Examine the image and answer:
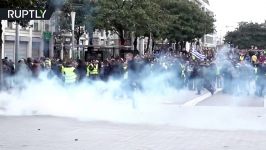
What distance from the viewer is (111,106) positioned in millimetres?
16609

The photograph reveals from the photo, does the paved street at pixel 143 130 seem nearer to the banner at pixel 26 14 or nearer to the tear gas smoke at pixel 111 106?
the tear gas smoke at pixel 111 106

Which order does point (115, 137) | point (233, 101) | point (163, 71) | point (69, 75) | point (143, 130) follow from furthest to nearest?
point (163, 71)
point (233, 101)
point (69, 75)
point (143, 130)
point (115, 137)

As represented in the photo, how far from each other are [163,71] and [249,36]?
85.3 m

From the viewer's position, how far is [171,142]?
1012cm

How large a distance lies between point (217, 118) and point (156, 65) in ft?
35.8

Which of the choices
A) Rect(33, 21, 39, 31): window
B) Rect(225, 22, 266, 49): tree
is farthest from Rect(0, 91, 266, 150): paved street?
Rect(225, 22, 266, 49): tree

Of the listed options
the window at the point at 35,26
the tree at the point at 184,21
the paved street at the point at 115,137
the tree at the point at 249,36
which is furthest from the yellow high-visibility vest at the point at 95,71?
the tree at the point at 249,36

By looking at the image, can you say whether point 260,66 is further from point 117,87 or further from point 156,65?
point 117,87

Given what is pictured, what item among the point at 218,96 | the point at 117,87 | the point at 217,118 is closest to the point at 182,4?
the point at 218,96

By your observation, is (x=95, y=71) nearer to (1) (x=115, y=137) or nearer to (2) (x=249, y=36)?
(1) (x=115, y=137)

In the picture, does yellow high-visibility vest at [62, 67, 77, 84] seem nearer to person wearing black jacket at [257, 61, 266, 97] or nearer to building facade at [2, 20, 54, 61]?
person wearing black jacket at [257, 61, 266, 97]

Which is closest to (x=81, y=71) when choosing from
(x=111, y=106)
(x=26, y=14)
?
(x=111, y=106)

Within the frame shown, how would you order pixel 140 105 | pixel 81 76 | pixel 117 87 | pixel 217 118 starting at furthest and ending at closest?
pixel 81 76 < pixel 117 87 < pixel 140 105 < pixel 217 118

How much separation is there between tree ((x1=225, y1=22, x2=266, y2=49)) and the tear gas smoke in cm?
8801
